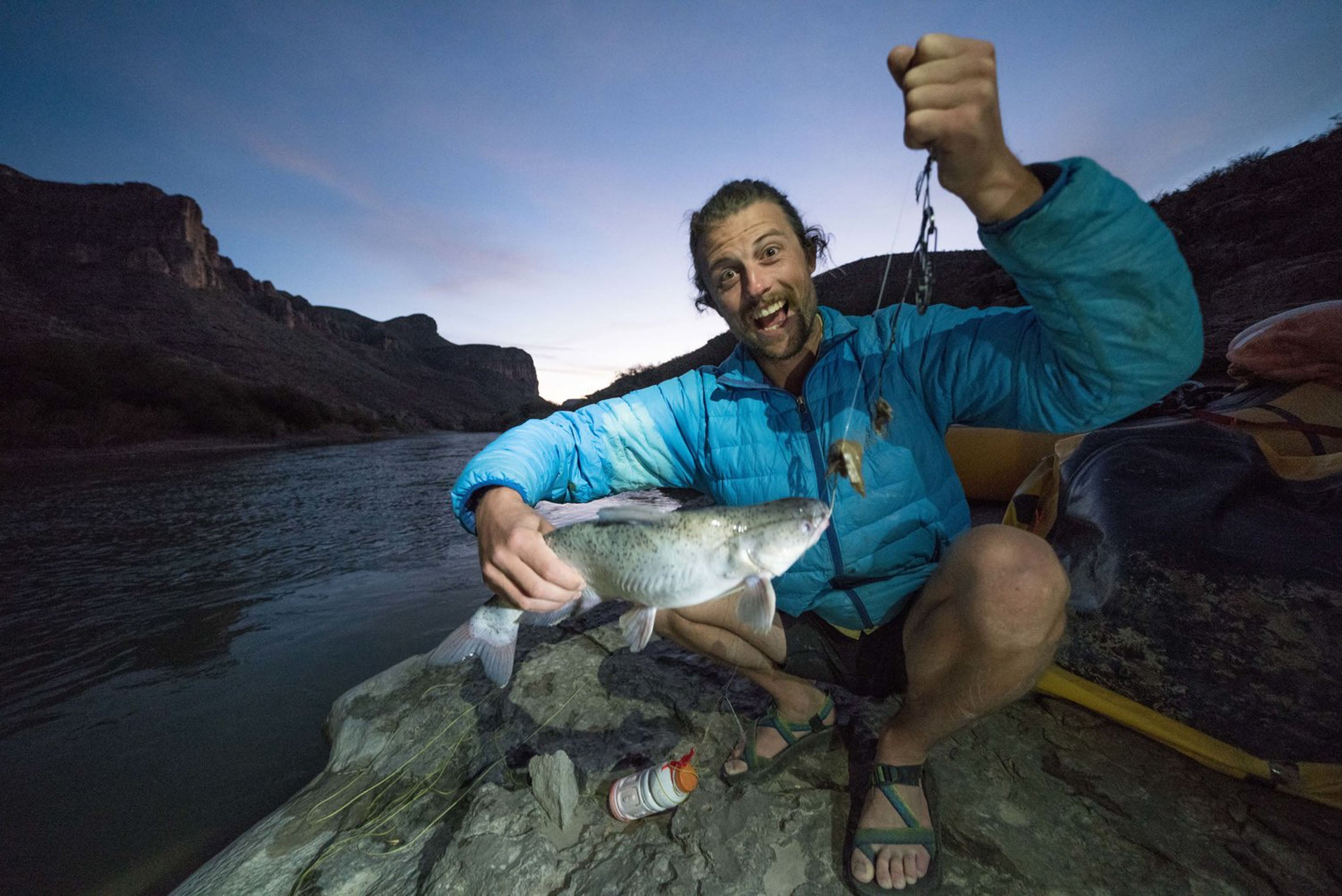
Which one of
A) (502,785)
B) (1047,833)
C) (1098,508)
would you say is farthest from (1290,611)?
(502,785)

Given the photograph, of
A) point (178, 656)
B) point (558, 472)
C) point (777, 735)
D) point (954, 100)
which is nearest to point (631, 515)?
point (558, 472)

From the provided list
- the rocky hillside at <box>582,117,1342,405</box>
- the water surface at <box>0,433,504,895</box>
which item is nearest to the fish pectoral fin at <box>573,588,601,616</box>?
the water surface at <box>0,433,504,895</box>

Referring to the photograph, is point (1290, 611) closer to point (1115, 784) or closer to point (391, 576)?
point (1115, 784)

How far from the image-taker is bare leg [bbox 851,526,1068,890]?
6.17 feet

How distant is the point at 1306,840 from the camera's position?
6.72 ft

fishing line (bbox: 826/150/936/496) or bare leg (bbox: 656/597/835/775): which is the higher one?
fishing line (bbox: 826/150/936/496)

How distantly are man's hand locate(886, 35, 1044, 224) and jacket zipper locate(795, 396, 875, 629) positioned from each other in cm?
122

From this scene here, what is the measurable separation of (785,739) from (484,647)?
1.69 meters

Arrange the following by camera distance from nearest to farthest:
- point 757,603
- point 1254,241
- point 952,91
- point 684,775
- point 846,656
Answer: point 952,91 → point 757,603 → point 684,775 → point 846,656 → point 1254,241

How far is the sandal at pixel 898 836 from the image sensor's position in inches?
78.8

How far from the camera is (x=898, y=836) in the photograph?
6.82ft

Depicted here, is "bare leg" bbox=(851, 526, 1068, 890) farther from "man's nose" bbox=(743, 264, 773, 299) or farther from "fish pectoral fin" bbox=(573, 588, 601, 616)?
"man's nose" bbox=(743, 264, 773, 299)

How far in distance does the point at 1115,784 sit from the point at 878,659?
1227 millimetres

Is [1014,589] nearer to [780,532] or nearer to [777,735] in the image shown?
[780,532]
